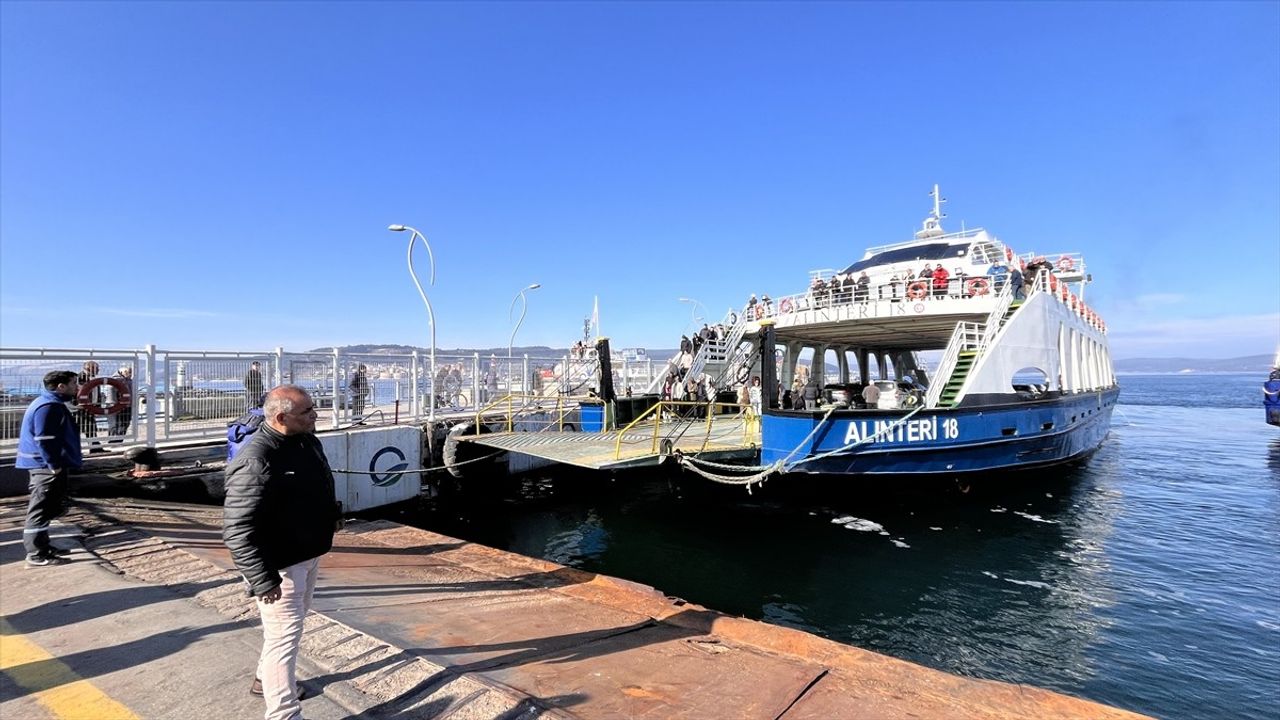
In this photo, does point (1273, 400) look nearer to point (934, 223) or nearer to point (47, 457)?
point (934, 223)

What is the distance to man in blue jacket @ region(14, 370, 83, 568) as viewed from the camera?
527 cm

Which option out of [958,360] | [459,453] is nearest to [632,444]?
[459,453]

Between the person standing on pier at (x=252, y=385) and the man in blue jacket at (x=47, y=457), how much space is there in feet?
20.4

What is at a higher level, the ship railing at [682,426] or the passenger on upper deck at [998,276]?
the passenger on upper deck at [998,276]

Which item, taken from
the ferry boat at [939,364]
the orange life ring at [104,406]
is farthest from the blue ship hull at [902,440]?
the orange life ring at [104,406]

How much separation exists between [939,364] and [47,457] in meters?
13.3

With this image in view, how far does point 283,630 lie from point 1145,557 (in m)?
12.4

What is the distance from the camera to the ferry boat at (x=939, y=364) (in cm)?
1052

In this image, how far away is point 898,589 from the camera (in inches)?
328

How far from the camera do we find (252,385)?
11.7 m

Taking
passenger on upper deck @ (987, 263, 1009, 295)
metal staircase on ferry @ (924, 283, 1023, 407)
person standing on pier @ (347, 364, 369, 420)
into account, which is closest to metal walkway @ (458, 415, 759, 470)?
person standing on pier @ (347, 364, 369, 420)

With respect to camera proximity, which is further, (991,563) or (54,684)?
(991,563)

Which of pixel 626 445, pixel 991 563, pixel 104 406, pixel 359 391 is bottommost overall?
pixel 991 563

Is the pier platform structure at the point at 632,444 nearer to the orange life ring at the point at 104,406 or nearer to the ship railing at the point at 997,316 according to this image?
the ship railing at the point at 997,316
